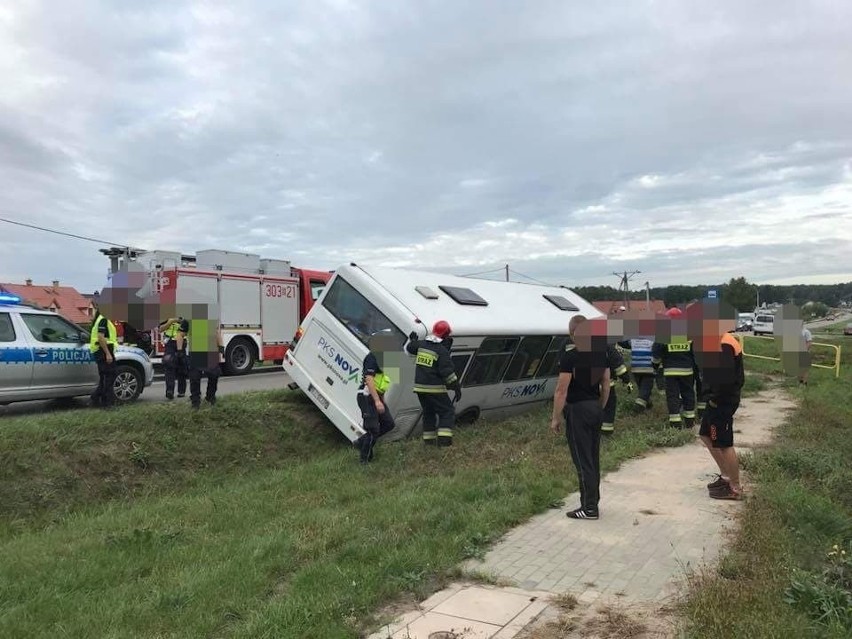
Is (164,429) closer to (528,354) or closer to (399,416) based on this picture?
(399,416)

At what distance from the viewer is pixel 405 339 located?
28.4ft

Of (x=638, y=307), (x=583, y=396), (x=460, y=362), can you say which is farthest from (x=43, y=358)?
(x=638, y=307)

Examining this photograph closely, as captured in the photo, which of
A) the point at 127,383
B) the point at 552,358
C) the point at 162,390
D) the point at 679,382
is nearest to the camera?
the point at 679,382

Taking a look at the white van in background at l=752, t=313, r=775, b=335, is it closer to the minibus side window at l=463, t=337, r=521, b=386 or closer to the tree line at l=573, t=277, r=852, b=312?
the tree line at l=573, t=277, r=852, b=312

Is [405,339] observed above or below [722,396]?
above

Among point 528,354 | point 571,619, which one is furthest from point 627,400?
point 571,619

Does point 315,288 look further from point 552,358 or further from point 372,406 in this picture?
point 372,406

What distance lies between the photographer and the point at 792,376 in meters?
17.4

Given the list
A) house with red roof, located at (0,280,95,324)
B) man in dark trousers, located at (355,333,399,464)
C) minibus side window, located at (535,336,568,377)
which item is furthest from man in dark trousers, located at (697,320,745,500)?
house with red roof, located at (0,280,95,324)

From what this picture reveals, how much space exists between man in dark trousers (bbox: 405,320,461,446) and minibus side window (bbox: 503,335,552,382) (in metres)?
2.02

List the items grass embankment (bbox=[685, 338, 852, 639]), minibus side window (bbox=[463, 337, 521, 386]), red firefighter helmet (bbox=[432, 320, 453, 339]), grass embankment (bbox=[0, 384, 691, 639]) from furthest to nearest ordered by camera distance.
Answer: minibus side window (bbox=[463, 337, 521, 386]), red firefighter helmet (bbox=[432, 320, 453, 339]), grass embankment (bbox=[0, 384, 691, 639]), grass embankment (bbox=[685, 338, 852, 639])

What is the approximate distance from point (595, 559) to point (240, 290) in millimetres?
13968

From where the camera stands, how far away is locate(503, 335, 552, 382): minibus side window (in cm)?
1046

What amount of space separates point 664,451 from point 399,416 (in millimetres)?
3409
